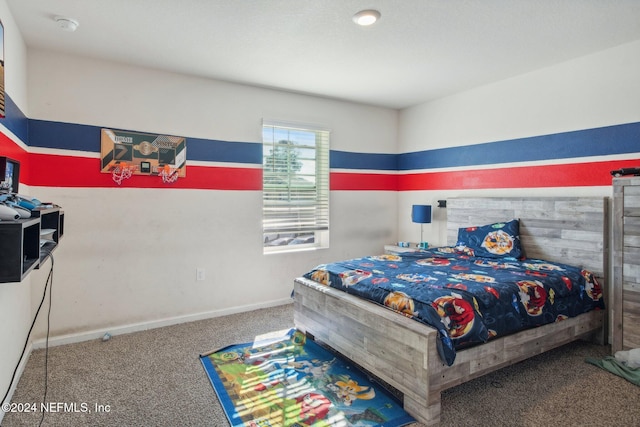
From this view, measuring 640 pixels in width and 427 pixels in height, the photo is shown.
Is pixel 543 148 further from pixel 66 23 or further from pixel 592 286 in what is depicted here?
pixel 66 23

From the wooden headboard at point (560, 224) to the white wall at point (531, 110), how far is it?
0.49 feet

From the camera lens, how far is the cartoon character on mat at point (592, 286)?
114 inches

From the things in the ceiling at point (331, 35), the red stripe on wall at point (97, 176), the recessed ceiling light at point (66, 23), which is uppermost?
the ceiling at point (331, 35)

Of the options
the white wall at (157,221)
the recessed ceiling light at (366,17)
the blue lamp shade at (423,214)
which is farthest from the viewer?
the blue lamp shade at (423,214)

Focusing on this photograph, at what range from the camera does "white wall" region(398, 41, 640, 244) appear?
9.80 feet

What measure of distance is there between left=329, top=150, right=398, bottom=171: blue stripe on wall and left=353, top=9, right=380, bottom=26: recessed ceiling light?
2072 millimetres

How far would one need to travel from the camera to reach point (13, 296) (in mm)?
2398

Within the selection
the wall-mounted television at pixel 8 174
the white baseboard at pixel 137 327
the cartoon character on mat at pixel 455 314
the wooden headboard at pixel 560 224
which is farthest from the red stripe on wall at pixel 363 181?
the wall-mounted television at pixel 8 174

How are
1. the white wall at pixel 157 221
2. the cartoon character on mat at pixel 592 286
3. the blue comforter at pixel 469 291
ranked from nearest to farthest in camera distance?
1. the blue comforter at pixel 469 291
2. the cartoon character on mat at pixel 592 286
3. the white wall at pixel 157 221

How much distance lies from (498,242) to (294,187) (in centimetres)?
225

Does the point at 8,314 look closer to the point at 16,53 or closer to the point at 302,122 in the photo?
the point at 16,53

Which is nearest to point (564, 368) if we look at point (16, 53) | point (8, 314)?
point (8, 314)

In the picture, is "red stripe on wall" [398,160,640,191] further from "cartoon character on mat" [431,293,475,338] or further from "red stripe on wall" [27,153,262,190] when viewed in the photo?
"red stripe on wall" [27,153,262,190]

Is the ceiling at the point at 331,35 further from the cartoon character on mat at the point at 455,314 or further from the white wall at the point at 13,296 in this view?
the cartoon character on mat at the point at 455,314
